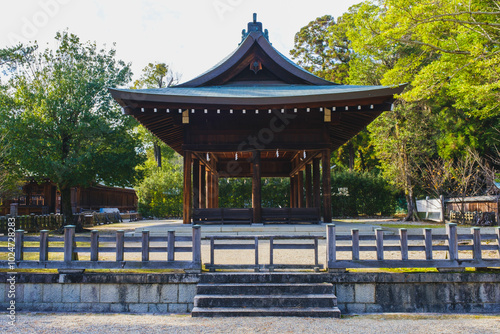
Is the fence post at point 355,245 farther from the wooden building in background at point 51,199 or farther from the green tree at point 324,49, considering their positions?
the green tree at point 324,49

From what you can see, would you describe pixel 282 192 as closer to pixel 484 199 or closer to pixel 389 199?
pixel 389 199

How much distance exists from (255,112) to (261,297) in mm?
6949

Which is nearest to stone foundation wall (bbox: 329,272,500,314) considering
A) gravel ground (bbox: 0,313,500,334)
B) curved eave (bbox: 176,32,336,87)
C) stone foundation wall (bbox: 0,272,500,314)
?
stone foundation wall (bbox: 0,272,500,314)

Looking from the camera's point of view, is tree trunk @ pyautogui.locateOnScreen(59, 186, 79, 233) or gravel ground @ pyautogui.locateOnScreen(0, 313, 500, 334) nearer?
gravel ground @ pyautogui.locateOnScreen(0, 313, 500, 334)

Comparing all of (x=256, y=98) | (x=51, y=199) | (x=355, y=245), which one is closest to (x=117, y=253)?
(x=355, y=245)

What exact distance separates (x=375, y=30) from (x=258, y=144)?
5.18m

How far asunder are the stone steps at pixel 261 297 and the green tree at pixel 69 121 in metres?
11.6

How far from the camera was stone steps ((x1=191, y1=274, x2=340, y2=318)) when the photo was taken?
646cm

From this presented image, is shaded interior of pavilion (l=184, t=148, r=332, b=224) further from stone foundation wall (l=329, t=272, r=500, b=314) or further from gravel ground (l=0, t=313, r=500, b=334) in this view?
gravel ground (l=0, t=313, r=500, b=334)

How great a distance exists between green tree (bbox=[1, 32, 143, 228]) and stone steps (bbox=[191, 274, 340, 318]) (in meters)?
11.6

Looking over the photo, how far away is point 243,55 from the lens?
548 inches

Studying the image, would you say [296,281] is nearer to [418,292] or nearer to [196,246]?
[196,246]

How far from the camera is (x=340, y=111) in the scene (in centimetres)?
1238

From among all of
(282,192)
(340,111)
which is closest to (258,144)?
(340,111)
